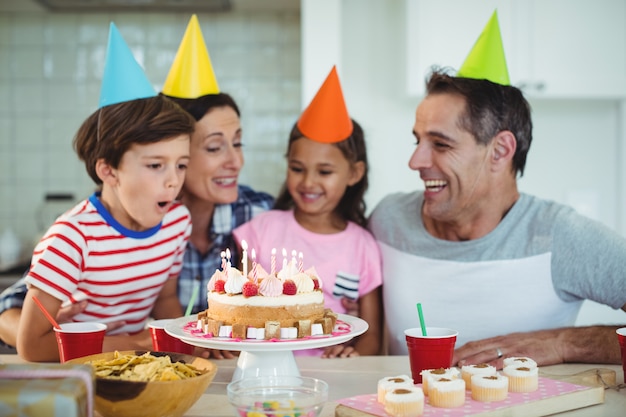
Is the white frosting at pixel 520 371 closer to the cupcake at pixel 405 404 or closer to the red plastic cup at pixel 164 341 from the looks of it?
the cupcake at pixel 405 404

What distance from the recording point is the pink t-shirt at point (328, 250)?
7.14ft

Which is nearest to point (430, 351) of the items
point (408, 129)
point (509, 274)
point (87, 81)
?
point (509, 274)

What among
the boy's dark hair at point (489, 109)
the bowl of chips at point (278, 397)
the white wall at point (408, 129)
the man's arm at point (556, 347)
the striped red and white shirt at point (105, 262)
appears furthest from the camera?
the white wall at point (408, 129)

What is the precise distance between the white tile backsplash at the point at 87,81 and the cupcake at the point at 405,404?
2782 mm

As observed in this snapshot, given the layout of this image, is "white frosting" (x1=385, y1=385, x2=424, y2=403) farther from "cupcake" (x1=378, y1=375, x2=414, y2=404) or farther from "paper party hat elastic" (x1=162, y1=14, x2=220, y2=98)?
"paper party hat elastic" (x1=162, y1=14, x2=220, y2=98)

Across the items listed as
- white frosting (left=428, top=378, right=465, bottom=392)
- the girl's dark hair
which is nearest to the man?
the girl's dark hair

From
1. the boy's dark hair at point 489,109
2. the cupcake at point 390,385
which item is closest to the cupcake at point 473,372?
the cupcake at point 390,385

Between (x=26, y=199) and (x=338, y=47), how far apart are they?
73.7 inches

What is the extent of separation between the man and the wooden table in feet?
0.99

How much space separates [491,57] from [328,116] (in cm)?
50

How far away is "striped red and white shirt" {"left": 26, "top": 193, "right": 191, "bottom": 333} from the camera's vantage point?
1.79 m

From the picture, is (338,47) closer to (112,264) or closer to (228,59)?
(228,59)

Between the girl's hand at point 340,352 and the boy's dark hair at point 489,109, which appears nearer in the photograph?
the girl's hand at point 340,352

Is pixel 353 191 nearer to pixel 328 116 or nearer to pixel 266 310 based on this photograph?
pixel 328 116
